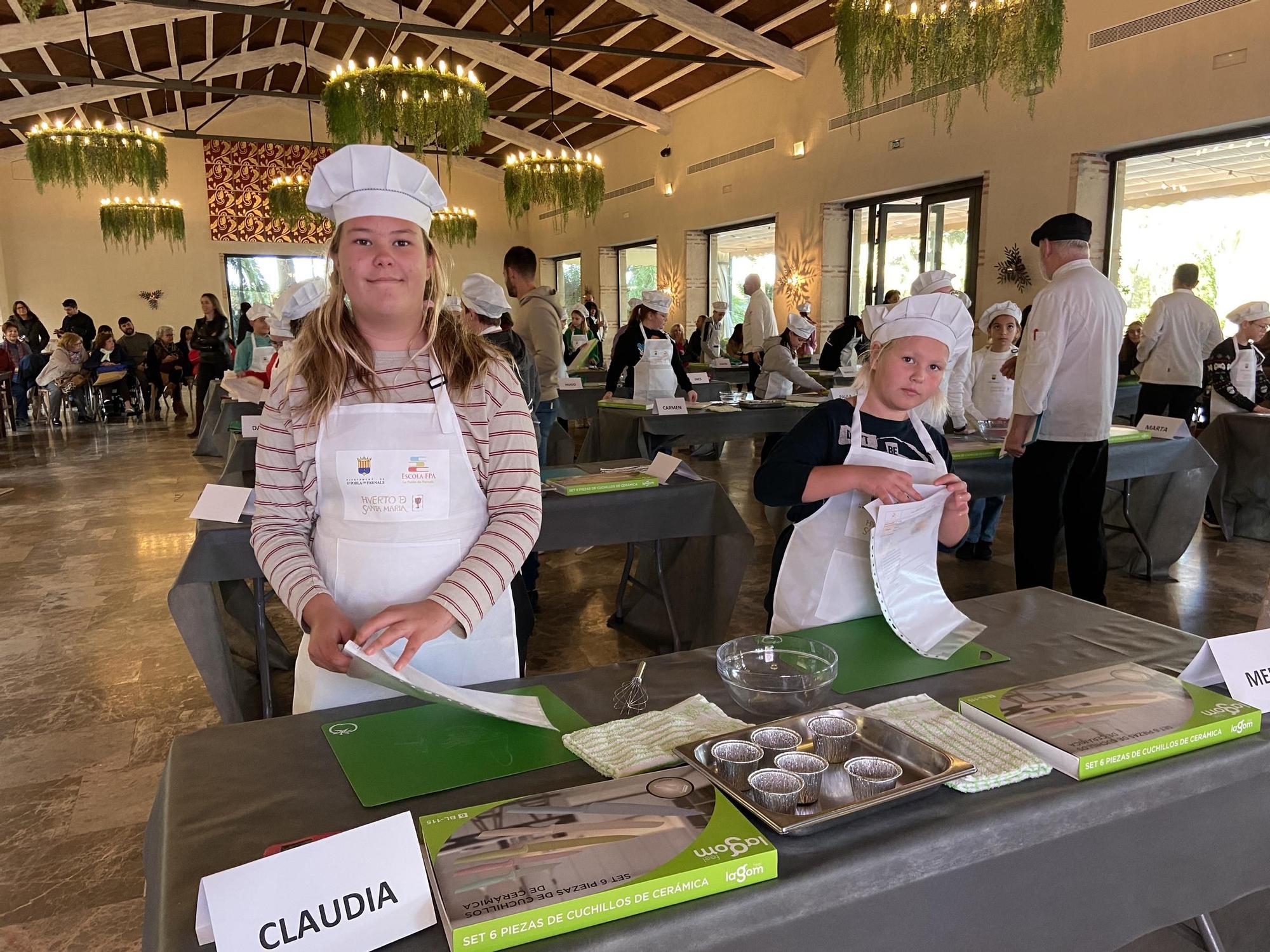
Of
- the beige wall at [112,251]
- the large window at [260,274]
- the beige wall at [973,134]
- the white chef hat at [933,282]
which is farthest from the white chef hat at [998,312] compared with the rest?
the large window at [260,274]

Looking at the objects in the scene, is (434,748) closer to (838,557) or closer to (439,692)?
(439,692)

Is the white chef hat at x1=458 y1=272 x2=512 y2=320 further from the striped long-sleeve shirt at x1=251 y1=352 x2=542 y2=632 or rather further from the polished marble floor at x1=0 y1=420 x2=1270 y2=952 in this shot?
the striped long-sleeve shirt at x1=251 y1=352 x2=542 y2=632

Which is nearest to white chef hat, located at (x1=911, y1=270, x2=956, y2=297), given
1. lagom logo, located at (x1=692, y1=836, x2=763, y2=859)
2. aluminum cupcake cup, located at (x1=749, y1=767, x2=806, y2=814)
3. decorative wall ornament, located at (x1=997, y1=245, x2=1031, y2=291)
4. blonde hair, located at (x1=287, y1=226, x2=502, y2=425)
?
blonde hair, located at (x1=287, y1=226, x2=502, y2=425)

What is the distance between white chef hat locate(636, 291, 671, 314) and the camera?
5.98m

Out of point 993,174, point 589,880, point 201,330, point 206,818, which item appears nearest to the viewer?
point 589,880

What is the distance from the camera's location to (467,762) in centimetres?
102

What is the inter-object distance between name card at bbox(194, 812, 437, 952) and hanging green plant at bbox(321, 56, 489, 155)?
5.89 meters

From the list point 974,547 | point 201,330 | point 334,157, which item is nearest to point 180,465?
point 201,330

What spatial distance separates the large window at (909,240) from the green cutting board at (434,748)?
27.0ft

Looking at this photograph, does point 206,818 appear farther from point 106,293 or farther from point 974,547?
point 106,293

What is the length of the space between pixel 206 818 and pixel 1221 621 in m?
4.04

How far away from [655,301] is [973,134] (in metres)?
4.60

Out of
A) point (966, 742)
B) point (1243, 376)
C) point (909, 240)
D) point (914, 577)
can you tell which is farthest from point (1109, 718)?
point (909, 240)

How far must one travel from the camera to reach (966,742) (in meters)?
1.02
